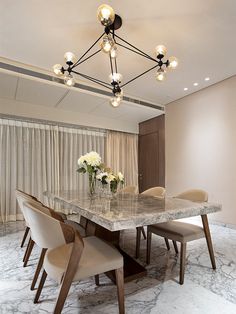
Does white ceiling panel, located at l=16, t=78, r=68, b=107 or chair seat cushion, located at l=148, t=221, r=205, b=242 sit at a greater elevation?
white ceiling panel, located at l=16, t=78, r=68, b=107

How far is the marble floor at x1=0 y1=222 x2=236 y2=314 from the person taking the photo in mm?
1503

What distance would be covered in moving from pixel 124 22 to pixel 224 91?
247 centimetres

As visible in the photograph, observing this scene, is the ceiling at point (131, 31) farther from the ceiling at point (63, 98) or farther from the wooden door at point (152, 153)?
the wooden door at point (152, 153)

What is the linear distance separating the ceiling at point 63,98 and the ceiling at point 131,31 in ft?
0.77

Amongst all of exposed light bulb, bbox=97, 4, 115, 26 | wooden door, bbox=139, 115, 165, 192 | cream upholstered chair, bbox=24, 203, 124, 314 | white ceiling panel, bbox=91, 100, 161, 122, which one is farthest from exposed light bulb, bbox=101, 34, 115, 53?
wooden door, bbox=139, 115, 165, 192

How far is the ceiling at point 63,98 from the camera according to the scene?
3352 millimetres

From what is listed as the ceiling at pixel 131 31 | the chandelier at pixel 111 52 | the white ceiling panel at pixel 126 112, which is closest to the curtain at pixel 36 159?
the white ceiling panel at pixel 126 112

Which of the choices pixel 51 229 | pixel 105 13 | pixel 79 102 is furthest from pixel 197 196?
pixel 79 102

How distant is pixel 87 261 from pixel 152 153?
14.6 ft

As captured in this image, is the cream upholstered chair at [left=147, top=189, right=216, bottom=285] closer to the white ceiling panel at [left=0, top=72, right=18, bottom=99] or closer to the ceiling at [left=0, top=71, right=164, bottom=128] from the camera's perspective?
the ceiling at [left=0, top=71, right=164, bottom=128]

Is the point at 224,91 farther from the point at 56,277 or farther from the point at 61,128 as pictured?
the point at 56,277

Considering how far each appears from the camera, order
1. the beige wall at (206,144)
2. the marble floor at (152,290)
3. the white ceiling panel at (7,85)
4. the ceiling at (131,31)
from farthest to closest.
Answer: the beige wall at (206,144), the white ceiling panel at (7,85), the ceiling at (131,31), the marble floor at (152,290)

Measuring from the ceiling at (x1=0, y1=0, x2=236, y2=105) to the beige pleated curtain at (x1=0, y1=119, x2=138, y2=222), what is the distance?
4.80ft

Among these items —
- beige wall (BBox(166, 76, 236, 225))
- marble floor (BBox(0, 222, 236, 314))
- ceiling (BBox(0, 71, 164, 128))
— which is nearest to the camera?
marble floor (BBox(0, 222, 236, 314))
